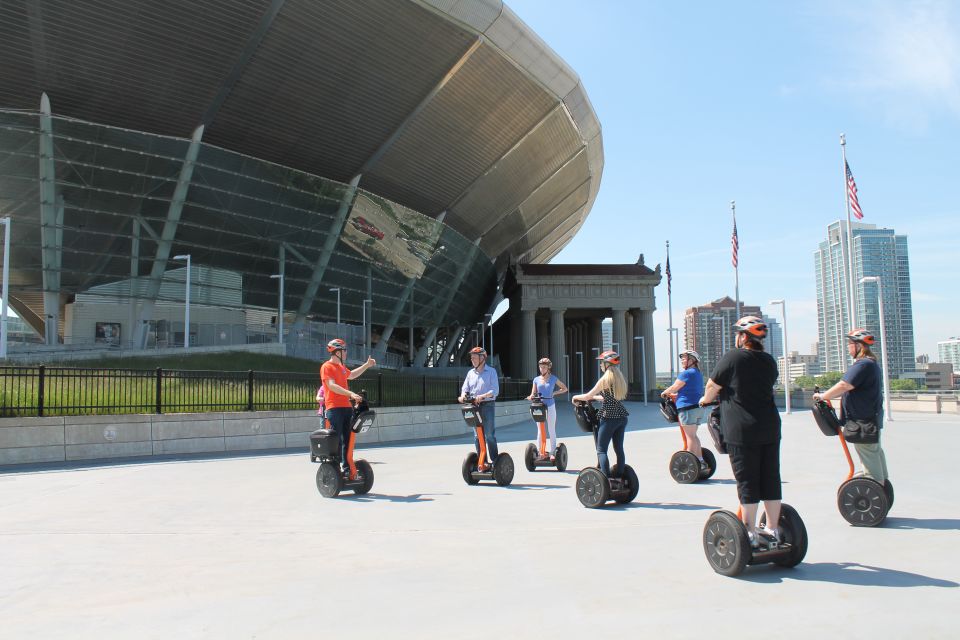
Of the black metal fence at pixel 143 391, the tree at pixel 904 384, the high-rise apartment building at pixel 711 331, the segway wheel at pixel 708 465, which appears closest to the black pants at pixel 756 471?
the segway wheel at pixel 708 465

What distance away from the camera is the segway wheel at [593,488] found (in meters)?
8.22

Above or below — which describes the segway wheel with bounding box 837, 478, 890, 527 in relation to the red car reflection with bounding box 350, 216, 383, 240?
below

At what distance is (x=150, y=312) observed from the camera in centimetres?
4181

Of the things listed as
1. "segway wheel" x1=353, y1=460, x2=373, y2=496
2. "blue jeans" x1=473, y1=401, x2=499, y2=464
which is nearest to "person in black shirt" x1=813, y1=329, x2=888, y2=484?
"blue jeans" x1=473, y1=401, x2=499, y2=464

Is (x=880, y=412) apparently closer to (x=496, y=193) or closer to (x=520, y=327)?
(x=496, y=193)

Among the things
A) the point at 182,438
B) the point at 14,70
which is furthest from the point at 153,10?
the point at 182,438

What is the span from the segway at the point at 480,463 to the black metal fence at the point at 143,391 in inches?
298

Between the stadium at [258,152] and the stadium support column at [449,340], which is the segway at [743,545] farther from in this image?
the stadium support column at [449,340]

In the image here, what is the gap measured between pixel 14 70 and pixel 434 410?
2462cm

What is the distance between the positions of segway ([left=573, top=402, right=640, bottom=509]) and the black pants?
306 centimetres

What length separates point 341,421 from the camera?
915 cm

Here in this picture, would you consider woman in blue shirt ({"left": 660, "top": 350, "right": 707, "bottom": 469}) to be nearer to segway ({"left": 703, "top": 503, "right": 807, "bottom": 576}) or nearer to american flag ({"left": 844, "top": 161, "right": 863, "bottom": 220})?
segway ({"left": 703, "top": 503, "right": 807, "bottom": 576})

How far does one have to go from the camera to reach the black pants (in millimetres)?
5219

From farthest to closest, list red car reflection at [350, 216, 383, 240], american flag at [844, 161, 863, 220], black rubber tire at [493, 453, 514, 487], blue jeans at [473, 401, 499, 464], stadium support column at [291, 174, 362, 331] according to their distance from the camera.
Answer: red car reflection at [350, 216, 383, 240] → stadium support column at [291, 174, 362, 331] → american flag at [844, 161, 863, 220] → black rubber tire at [493, 453, 514, 487] → blue jeans at [473, 401, 499, 464]
